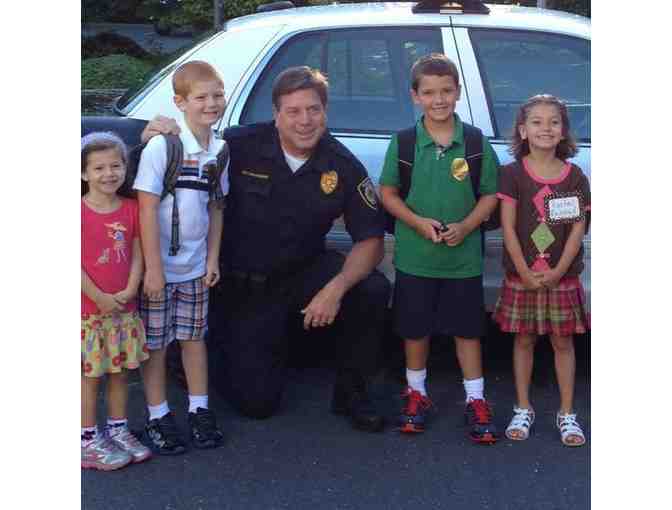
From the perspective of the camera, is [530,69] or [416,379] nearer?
[416,379]

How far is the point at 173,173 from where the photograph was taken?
3.43m

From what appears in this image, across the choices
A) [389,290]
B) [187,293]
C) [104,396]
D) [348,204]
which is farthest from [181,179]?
[104,396]

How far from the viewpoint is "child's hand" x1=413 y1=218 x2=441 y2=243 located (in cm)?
357

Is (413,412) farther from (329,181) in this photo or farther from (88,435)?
(88,435)

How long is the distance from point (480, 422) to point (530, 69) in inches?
58.5

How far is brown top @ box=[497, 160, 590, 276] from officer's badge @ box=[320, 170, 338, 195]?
615 mm

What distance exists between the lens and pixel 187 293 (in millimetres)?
3596

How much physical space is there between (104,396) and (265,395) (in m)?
0.75

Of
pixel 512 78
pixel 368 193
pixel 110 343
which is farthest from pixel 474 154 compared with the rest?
pixel 110 343

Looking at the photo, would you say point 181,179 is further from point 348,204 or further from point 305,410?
point 305,410

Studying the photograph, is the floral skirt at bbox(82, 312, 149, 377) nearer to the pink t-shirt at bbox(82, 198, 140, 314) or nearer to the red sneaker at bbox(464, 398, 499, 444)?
the pink t-shirt at bbox(82, 198, 140, 314)

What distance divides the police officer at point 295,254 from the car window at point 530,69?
0.73m

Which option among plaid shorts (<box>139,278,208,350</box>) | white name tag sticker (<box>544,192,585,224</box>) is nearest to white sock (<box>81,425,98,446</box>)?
plaid shorts (<box>139,278,208,350</box>)
